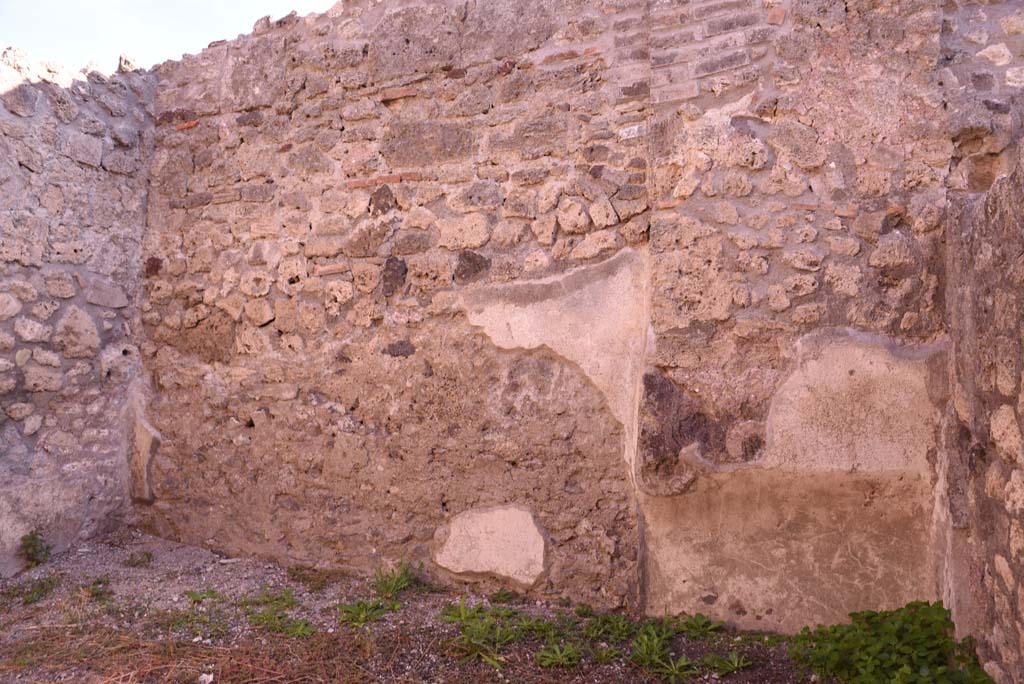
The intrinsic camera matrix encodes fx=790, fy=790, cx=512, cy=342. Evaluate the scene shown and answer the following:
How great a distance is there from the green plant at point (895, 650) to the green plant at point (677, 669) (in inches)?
12.5

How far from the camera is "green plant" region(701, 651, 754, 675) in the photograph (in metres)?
2.46

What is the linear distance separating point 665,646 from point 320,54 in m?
2.97

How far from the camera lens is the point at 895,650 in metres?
2.31

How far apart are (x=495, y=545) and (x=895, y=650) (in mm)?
1500

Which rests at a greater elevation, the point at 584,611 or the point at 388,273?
the point at 388,273

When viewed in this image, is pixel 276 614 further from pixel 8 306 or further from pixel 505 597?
pixel 8 306

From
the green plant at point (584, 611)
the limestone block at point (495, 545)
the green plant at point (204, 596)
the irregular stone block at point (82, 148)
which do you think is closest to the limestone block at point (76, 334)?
the irregular stone block at point (82, 148)

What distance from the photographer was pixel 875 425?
8.48ft

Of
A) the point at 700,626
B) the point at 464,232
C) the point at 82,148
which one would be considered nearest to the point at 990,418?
the point at 700,626

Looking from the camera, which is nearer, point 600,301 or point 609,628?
point 609,628

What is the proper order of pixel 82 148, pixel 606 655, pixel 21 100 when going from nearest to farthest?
1. pixel 606 655
2. pixel 21 100
3. pixel 82 148

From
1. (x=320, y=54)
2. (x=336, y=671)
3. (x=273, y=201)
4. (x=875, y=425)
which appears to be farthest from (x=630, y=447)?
(x=320, y=54)

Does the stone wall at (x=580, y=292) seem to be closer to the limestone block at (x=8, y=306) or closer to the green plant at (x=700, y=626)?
the green plant at (x=700, y=626)

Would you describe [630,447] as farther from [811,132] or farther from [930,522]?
[811,132]
